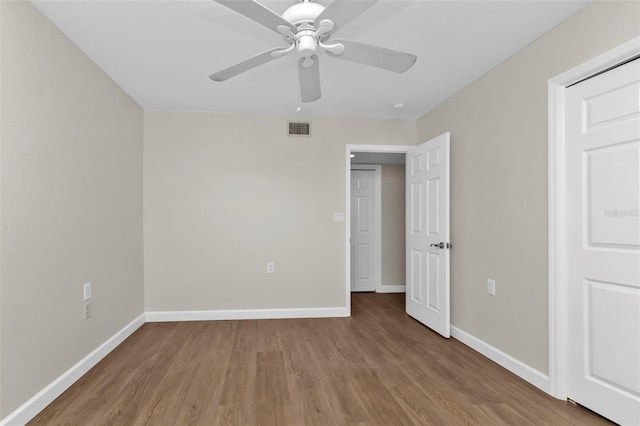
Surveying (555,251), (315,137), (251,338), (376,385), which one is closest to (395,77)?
(315,137)

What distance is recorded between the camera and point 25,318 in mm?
2018

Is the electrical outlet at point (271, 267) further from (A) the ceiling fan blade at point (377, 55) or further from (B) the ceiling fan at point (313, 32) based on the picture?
(A) the ceiling fan blade at point (377, 55)

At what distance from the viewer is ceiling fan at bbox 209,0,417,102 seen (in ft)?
5.24

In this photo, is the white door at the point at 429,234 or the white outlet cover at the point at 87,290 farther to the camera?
the white door at the point at 429,234

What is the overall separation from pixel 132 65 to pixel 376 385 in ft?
9.95

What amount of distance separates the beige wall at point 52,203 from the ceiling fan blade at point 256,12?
1276mm

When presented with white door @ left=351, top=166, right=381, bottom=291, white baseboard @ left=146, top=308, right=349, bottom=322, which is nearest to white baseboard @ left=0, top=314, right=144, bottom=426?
white baseboard @ left=146, top=308, right=349, bottom=322

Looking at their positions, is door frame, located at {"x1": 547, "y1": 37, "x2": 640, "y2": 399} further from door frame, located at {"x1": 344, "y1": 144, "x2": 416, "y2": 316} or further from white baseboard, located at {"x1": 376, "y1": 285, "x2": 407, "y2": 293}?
white baseboard, located at {"x1": 376, "y1": 285, "x2": 407, "y2": 293}

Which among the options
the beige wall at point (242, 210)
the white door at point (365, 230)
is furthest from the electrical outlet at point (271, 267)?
the white door at point (365, 230)

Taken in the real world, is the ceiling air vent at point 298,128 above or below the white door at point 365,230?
above

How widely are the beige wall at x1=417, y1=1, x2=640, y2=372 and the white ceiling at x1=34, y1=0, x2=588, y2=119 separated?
169mm

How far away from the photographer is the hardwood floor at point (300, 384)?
2.08 metres

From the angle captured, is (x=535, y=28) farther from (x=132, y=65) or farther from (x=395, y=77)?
(x=132, y=65)

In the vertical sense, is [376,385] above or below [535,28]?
below
